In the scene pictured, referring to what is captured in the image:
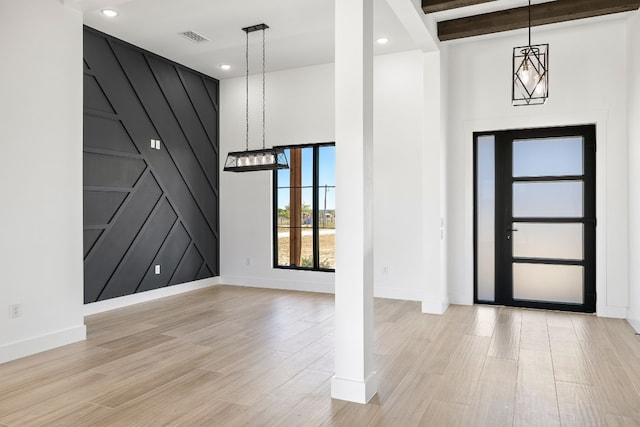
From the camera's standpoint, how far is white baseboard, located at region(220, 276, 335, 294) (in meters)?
→ 6.66

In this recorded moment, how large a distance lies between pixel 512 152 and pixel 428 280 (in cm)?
197

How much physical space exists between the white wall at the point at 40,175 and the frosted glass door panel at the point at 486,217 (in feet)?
15.3

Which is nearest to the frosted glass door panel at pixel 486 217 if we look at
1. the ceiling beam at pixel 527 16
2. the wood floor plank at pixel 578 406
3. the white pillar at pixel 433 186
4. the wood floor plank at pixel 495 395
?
the white pillar at pixel 433 186

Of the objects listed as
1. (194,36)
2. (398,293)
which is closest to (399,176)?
(398,293)

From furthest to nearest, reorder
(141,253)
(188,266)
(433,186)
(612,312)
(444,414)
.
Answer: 1. (188,266)
2. (141,253)
3. (433,186)
4. (612,312)
5. (444,414)

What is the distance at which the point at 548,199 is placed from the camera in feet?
18.1

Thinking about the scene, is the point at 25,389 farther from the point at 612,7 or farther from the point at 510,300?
the point at 612,7

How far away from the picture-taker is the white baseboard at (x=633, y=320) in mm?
4480

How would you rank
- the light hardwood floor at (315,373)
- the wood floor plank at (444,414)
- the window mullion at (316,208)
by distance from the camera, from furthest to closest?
the window mullion at (316,208), the light hardwood floor at (315,373), the wood floor plank at (444,414)

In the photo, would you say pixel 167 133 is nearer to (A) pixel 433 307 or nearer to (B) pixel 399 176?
(B) pixel 399 176

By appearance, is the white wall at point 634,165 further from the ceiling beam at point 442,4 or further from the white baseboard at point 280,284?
the white baseboard at point 280,284

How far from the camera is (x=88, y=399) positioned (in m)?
2.96

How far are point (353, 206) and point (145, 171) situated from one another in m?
4.04

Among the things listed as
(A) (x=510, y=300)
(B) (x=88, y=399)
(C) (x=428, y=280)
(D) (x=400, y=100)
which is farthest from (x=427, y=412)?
(D) (x=400, y=100)
